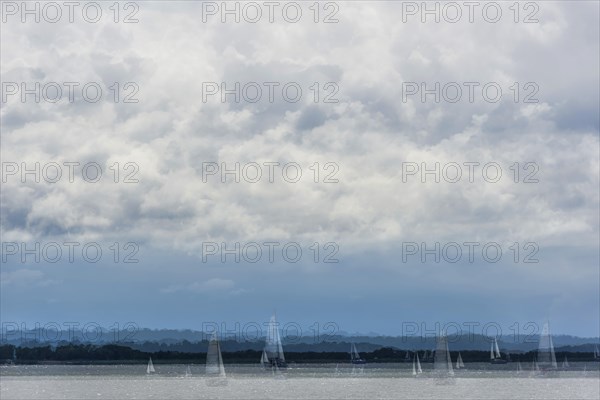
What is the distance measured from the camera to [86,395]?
619ft

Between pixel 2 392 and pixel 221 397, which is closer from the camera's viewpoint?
pixel 221 397

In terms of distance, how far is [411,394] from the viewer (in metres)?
186

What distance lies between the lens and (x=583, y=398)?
557 ft

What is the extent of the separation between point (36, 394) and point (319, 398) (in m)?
47.0

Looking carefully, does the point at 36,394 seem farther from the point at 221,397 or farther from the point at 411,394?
the point at 411,394

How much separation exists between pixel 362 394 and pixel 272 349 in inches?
884

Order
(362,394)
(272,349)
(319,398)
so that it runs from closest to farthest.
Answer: (319,398)
(362,394)
(272,349)

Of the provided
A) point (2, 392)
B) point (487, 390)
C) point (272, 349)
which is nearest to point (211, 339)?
point (272, 349)

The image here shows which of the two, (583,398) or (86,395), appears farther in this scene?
(86,395)

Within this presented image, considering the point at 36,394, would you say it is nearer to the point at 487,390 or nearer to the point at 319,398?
the point at 319,398

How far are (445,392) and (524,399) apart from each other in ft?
68.4

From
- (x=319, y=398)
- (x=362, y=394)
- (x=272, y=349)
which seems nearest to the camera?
(x=319, y=398)

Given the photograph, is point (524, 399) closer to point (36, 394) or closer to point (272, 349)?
point (272, 349)

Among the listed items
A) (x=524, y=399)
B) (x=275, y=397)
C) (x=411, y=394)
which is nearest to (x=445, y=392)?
(x=411, y=394)
